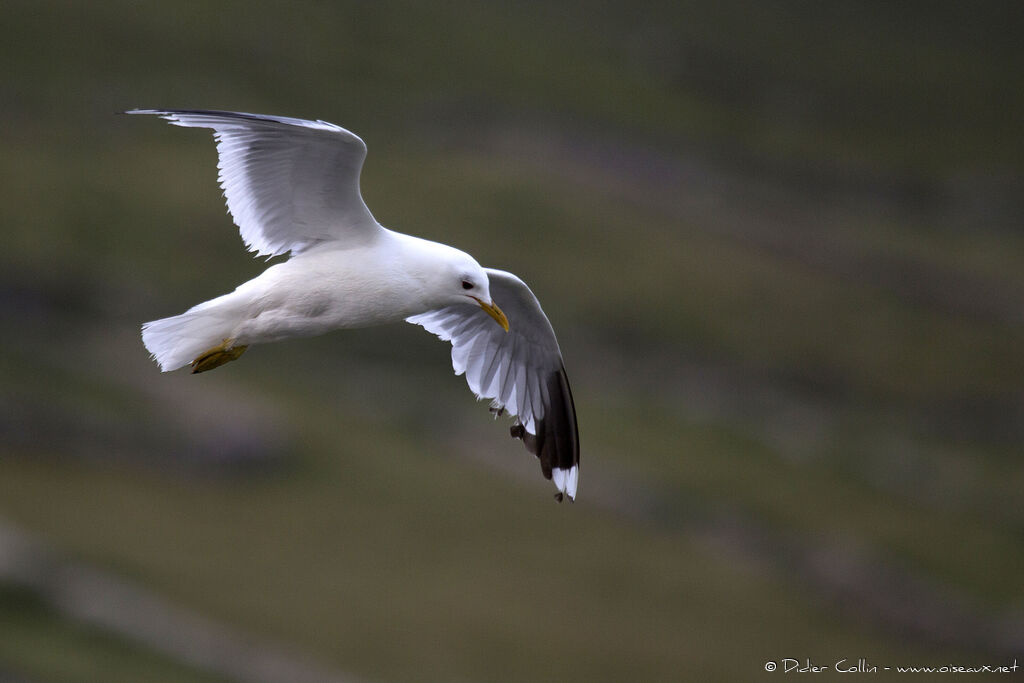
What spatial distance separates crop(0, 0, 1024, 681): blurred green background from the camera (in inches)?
1401

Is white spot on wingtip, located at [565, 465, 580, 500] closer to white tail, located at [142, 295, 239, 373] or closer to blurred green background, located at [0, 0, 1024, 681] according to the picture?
white tail, located at [142, 295, 239, 373]

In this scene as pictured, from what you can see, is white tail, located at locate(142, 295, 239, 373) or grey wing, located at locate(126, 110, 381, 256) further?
white tail, located at locate(142, 295, 239, 373)

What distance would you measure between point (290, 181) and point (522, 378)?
3.10m

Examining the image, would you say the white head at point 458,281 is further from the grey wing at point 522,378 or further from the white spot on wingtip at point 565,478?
the white spot on wingtip at point 565,478

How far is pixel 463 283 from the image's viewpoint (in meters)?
9.63

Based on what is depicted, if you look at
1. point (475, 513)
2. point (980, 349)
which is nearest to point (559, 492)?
point (475, 513)

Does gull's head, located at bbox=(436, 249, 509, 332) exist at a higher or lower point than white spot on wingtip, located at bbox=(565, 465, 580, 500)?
higher

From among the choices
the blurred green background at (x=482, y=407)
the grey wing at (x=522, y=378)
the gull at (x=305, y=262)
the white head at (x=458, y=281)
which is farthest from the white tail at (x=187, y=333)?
the blurred green background at (x=482, y=407)

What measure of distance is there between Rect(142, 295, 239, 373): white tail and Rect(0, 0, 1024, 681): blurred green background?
63.9ft

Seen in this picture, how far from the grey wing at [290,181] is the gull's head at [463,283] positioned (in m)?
0.63

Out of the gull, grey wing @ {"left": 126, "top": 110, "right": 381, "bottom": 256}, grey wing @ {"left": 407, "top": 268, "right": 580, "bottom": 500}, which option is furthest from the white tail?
grey wing @ {"left": 407, "top": 268, "right": 580, "bottom": 500}

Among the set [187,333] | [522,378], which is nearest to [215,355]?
[187,333]

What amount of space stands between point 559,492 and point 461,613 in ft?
81.3

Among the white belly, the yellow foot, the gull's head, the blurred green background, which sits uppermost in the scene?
the blurred green background
